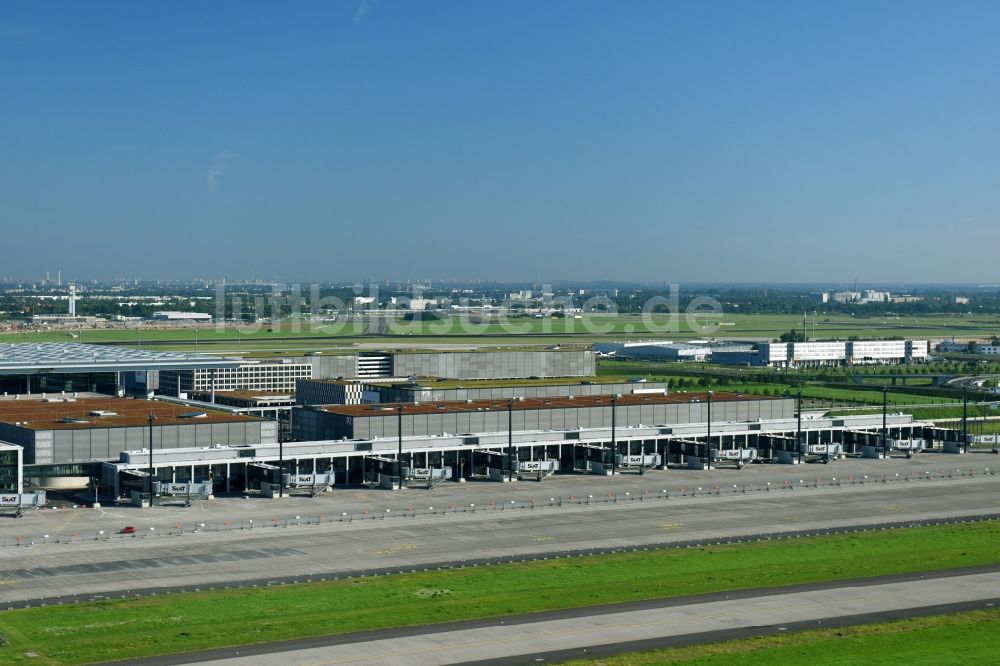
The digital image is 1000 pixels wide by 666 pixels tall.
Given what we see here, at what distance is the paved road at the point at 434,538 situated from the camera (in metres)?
67.2

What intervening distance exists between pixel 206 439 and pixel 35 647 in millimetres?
48192

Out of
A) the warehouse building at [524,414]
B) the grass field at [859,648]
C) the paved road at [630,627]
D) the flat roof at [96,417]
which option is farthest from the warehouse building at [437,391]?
the grass field at [859,648]

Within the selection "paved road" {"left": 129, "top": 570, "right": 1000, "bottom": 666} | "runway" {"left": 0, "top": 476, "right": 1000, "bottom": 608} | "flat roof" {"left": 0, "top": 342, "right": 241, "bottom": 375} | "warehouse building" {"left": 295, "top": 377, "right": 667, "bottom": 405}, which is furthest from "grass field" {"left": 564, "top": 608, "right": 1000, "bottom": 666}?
"flat roof" {"left": 0, "top": 342, "right": 241, "bottom": 375}

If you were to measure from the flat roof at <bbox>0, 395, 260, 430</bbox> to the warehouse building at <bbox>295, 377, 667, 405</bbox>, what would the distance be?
25628mm

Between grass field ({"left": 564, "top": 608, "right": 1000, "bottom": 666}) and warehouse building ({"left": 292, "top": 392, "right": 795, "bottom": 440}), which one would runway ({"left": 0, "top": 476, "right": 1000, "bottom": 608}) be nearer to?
warehouse building ({"left": 292, "top": 392, "right": 795, "bottom": 440})

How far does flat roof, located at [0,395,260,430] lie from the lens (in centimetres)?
9988

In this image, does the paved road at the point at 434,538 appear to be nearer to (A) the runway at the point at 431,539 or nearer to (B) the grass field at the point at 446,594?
(A) the runway at the point at 431,539

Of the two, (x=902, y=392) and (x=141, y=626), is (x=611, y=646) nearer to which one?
(x=141, y=626)

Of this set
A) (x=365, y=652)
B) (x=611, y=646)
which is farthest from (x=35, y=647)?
(x=611, y=646)

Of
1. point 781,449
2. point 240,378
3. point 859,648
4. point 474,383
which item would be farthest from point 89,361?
point 859,648

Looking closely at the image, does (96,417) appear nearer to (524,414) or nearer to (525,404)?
(524,414)

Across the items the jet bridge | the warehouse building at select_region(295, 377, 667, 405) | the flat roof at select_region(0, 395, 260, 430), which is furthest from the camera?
the warehouse building at select_region(295, 377, 667, 405)

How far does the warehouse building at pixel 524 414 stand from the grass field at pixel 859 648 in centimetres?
4988

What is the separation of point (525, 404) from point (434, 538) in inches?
1738
